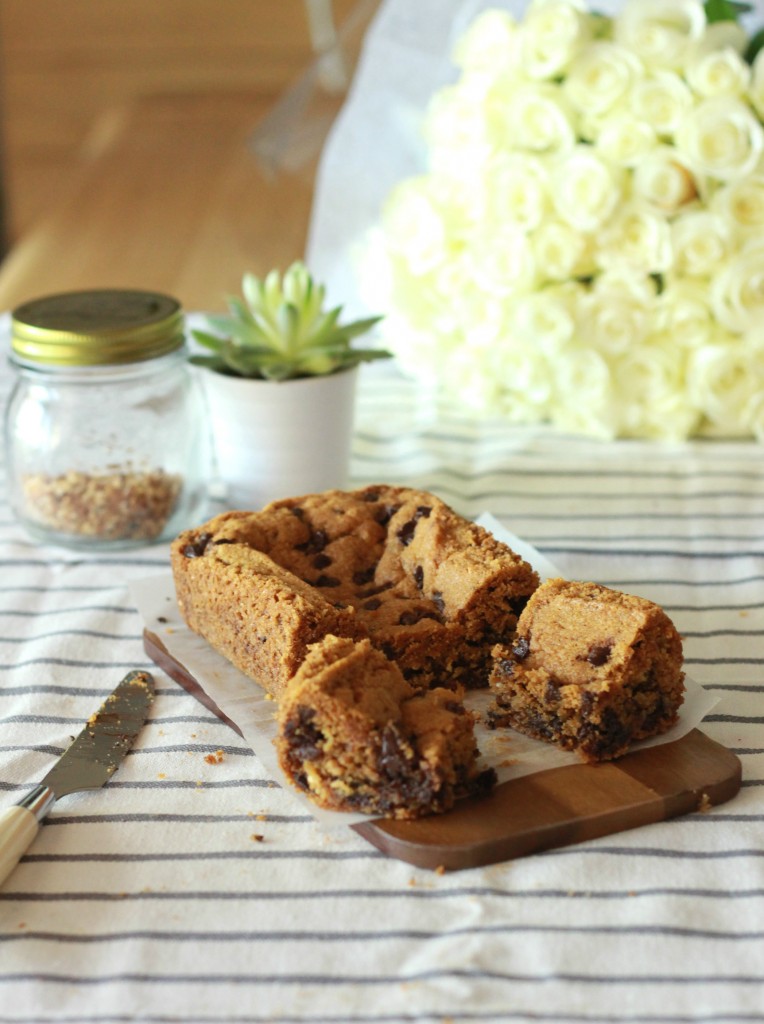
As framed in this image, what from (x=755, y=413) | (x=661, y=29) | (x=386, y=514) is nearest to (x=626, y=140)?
(x=661, y=29)

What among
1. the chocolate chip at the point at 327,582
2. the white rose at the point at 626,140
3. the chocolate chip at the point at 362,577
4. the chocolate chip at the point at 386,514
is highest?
the white rose at the point at 626,140

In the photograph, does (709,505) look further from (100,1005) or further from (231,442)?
(100,1005)

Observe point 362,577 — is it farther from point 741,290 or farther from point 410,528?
point 741,290

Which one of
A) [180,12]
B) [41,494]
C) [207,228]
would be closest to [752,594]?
[41,494]

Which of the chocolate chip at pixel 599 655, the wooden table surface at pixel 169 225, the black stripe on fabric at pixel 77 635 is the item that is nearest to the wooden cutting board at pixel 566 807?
the chocolate chip at pixel 599 655

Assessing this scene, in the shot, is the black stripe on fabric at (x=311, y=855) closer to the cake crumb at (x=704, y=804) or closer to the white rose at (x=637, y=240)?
the cake crumb at (x=704, y=804)

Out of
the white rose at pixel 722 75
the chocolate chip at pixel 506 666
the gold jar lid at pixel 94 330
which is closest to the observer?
the chocolate chip at pixel 506 666
